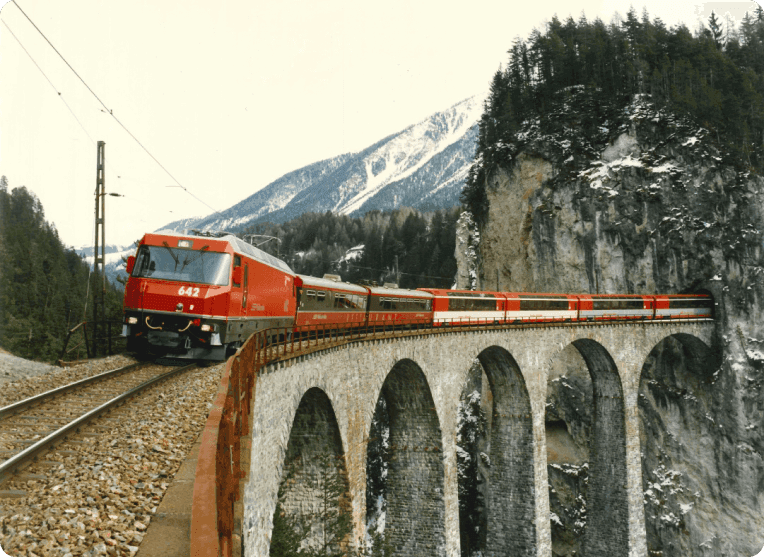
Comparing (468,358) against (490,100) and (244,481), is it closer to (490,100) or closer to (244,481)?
(244,481)

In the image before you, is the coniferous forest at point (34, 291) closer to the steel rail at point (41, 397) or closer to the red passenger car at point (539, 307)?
the red passenger car at point (539, 307)

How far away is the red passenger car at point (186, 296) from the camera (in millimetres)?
13219

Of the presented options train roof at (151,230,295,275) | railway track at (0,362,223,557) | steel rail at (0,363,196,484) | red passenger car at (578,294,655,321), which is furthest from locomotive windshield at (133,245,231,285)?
red passenger car at (578,294,655,321)

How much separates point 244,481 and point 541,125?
50.8 m

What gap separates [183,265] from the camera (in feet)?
45.3

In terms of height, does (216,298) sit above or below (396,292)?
below

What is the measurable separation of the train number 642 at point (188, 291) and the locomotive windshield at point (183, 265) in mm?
260

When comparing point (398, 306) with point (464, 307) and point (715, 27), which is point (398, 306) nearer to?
point (464, 307)

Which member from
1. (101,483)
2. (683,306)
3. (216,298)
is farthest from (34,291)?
(683,306)

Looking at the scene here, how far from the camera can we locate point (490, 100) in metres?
66.7

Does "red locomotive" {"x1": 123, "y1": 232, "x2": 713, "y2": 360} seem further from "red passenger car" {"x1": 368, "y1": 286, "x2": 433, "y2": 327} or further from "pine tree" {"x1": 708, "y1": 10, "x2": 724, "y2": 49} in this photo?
Result: "pine tree" {"x1": 708, "y1": 10, "x2": 724, "y2": 49}

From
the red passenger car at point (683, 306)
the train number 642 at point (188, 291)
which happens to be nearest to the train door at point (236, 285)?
the train number 642 at point (188, 291)

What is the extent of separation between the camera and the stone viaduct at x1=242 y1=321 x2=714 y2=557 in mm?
12125

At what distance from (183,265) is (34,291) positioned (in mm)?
60353
